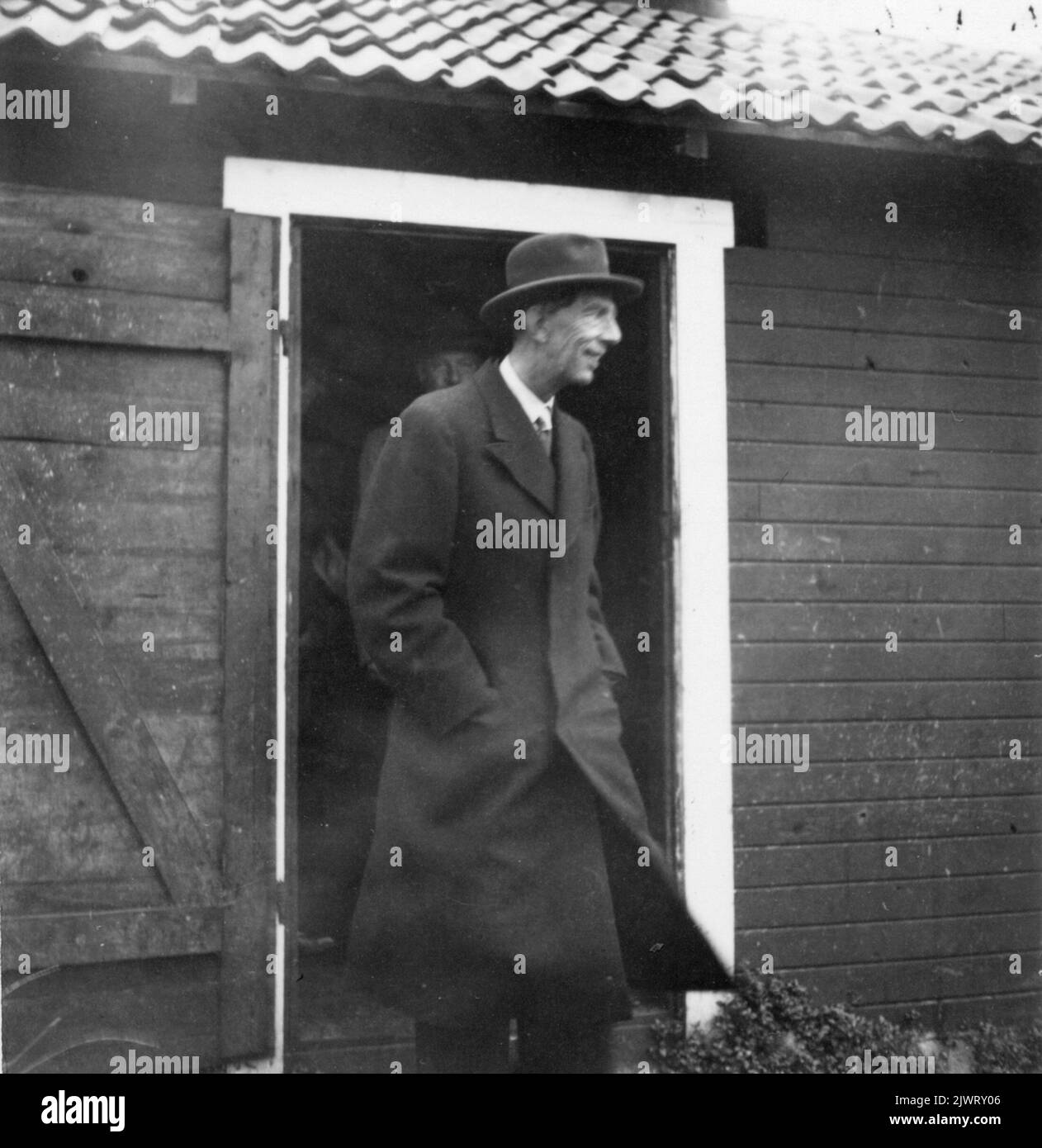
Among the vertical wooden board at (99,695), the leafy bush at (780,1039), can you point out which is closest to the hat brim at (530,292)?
the vertical wooden board at (99,695)

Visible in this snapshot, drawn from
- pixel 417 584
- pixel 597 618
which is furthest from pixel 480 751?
pixel 597 618

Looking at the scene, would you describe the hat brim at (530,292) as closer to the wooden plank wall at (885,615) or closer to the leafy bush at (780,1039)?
the wooden plank wall at (885,615)

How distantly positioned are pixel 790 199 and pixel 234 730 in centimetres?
258

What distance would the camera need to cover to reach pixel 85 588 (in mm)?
3258

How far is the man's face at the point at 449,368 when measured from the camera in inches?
184

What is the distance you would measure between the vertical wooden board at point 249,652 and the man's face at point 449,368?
1.32 m

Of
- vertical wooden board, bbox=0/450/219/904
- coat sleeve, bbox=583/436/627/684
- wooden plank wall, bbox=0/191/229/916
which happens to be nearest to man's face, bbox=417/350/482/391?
coat sleeve, bbox=583/436/627/684

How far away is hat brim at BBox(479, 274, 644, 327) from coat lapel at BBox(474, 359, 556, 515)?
0.77 ft

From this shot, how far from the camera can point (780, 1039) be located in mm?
3711

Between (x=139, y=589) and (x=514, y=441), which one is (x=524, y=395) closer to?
(x=514, y=441)

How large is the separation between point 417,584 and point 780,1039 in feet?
6.50

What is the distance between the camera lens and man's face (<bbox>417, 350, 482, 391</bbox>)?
468 centimetres

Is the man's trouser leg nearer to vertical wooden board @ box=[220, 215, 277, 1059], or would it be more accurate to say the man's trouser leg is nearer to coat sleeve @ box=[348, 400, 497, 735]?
vertical wooden board @ box=[220, 215, 277, 1059]
